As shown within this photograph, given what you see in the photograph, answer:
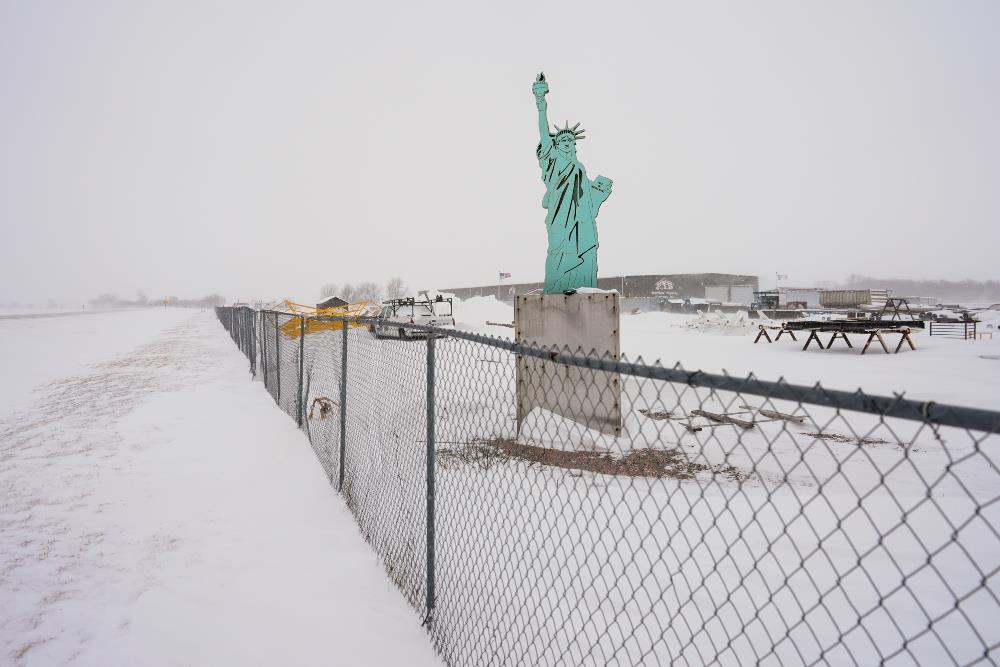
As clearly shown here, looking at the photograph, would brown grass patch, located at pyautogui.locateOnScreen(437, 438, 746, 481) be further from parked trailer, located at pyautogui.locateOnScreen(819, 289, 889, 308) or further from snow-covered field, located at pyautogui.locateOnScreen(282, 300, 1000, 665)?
parked trailer, located at pyautogui.locateOnScreen(819, 289, 889, 308)

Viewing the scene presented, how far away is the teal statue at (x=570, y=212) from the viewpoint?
812cm

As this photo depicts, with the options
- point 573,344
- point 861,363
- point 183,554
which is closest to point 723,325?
point 861,363

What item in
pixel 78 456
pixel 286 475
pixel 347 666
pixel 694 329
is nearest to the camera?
pixel 347 666

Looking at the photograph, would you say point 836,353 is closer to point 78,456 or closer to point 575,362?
point 575,362

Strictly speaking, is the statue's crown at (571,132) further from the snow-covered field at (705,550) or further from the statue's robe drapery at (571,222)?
the snow-covered field at (705,550)

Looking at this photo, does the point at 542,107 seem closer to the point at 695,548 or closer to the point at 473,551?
the point at 473,551

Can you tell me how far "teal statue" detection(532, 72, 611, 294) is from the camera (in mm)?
8125

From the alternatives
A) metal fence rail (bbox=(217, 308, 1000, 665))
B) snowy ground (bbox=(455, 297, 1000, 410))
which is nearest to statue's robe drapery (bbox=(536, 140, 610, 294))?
snowy ground (bbox=(455, 297, 1000, 410))

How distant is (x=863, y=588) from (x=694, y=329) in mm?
24994

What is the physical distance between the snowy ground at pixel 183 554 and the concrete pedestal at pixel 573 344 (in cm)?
311

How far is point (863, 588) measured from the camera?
3586mm

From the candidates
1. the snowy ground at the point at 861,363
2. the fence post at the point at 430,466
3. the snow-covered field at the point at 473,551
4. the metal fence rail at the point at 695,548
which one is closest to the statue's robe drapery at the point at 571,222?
the snowy ground at the point at 861,363

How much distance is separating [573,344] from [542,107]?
4.01 metres

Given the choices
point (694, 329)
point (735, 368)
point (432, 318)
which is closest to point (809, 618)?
point (735, 368)
